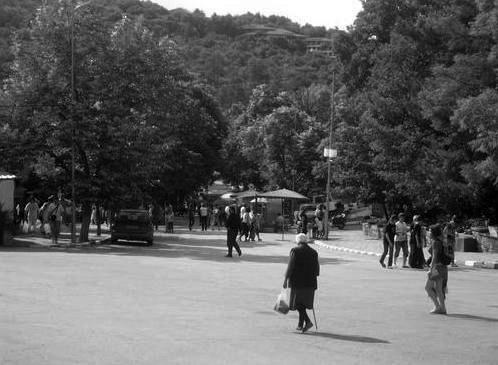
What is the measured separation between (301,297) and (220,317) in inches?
66.4

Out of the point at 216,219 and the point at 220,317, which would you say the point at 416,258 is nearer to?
the point at 220,317

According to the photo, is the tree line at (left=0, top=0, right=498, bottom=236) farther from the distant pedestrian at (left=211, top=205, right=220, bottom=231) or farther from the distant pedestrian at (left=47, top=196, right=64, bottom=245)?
the distant pedestrian at (left=211, top=205, right=220, bottom=231)

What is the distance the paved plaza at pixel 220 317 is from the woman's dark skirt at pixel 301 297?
42 centimetres

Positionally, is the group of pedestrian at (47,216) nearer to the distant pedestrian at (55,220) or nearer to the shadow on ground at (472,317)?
the distant pedestrian at (55,220)

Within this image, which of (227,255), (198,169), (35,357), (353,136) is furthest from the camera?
(198,169)

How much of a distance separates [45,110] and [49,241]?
5.48 meters

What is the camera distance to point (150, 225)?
35969 mm

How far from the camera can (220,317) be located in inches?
522

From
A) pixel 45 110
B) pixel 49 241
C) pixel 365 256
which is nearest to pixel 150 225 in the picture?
pixel 49 241

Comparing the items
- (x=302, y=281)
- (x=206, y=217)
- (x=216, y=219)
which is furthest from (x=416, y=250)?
(x=216, y=219)

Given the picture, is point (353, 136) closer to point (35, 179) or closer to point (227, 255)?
point (35, 179)

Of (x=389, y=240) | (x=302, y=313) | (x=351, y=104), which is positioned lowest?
(x=302, y=313)

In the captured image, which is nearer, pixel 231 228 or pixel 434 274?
pixel 434 274

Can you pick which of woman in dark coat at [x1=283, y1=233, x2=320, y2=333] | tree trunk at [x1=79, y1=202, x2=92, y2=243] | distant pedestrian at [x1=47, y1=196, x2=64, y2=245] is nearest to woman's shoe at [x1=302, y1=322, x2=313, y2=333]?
woman in dark coat at [x1=283, y1=233, x2=320, y2=333]
